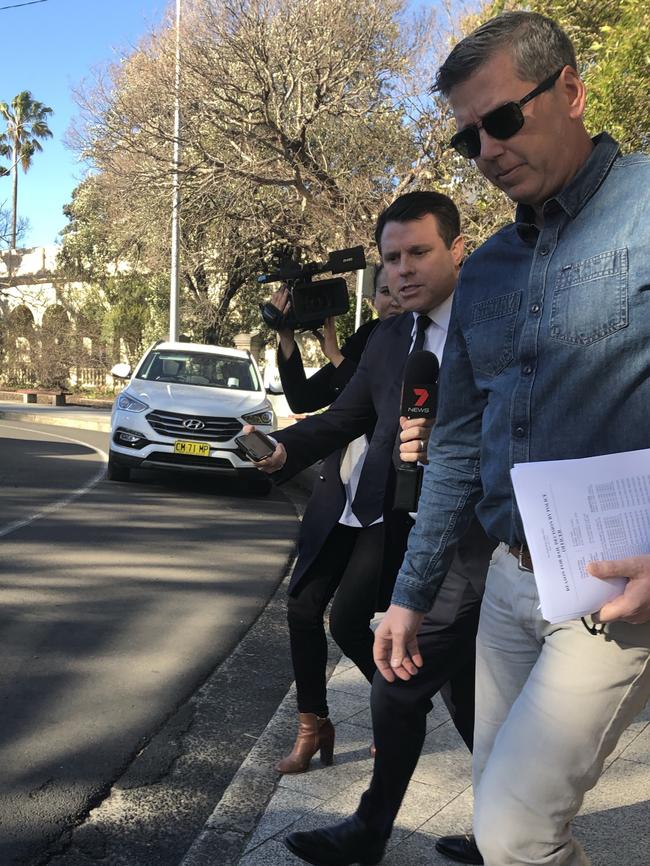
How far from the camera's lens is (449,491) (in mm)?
2316

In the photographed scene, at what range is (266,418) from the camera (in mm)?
11727

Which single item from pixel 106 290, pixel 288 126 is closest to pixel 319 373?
pixel 288 126

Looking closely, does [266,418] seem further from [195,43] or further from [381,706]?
[195,43]

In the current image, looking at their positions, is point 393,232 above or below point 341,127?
below

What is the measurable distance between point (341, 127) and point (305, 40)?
2127mm

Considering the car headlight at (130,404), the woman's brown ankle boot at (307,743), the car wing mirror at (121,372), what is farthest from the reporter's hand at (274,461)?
the car wing mirror at (121,372)

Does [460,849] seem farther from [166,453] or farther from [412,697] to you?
[166,453]

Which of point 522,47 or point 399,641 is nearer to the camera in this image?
point 522,47

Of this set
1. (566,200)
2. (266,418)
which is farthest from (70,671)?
(266,418)

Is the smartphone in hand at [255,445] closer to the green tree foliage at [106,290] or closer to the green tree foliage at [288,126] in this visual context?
the green tree foliage at [288,126]

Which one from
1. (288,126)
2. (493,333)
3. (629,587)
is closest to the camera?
(629,587)

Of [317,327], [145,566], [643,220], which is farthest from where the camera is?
[145,566]

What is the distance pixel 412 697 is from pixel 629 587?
1.17m

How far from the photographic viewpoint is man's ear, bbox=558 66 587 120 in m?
1.94
